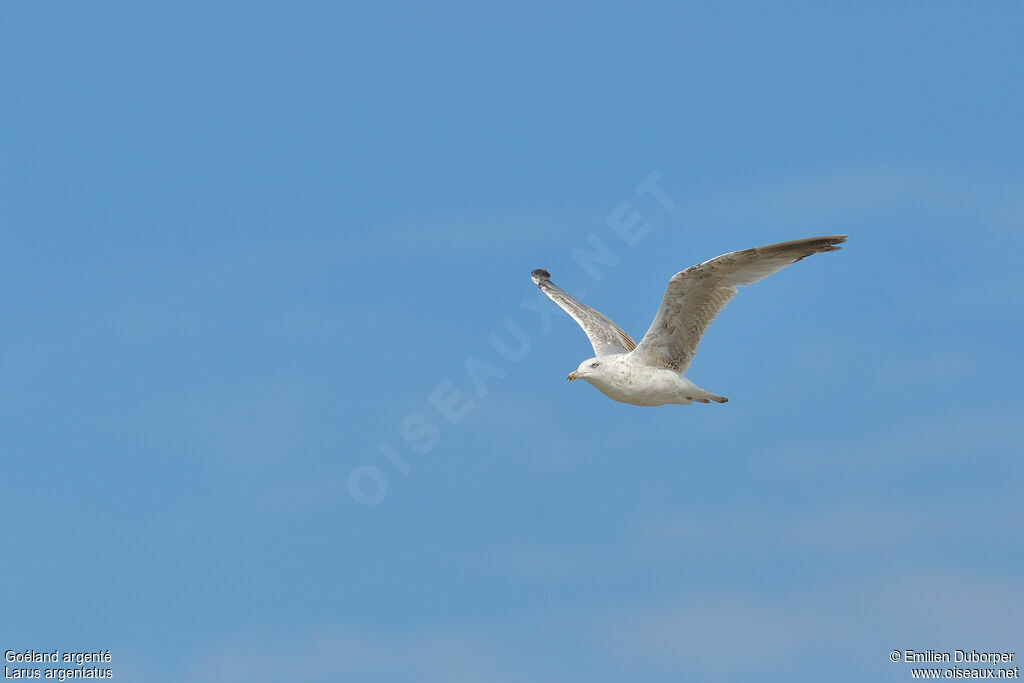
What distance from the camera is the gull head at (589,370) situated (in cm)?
2530

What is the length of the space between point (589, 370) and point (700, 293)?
292cm

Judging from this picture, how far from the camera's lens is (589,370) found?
2545 centimetres

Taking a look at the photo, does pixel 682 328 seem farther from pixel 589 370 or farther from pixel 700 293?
pixel 589 370

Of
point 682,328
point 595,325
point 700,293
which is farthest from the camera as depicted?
point 595,325

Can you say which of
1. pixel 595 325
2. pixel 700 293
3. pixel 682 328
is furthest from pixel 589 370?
pixel 595 325

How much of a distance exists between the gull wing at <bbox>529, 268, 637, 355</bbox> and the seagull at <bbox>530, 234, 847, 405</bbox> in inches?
83.7

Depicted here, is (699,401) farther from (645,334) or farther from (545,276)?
(545,276)

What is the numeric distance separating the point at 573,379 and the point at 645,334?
1981mm

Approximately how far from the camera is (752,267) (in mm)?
23812

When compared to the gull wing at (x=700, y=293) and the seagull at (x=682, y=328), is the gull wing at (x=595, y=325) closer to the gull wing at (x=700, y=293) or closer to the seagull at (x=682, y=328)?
the seagull at (x=682, y=328)

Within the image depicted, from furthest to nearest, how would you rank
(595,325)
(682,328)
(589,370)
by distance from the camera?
1. (595,325)
2. (589,370)
3. (682,328)

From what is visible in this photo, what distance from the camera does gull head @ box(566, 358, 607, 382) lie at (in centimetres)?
2530

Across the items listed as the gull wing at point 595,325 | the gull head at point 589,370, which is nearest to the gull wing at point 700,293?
the gull head at point 589,370

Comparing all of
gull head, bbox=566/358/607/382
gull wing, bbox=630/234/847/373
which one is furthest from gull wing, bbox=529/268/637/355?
gull wing, bbox=630/234/847/373
